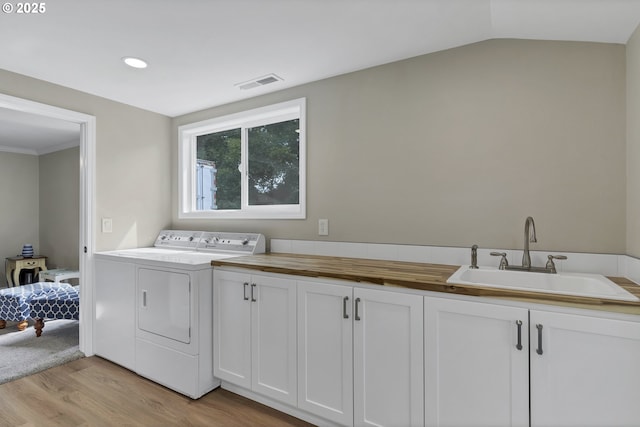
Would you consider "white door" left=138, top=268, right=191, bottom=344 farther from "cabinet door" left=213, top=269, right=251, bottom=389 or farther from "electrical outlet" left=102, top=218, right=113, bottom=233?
"electrical outlet" left=102, top=218, right=113, bottom=233

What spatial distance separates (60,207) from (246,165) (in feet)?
12.6

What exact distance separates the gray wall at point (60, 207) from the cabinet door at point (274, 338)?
421cm

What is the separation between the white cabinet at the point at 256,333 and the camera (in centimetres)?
185

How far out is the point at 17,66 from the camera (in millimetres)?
2234

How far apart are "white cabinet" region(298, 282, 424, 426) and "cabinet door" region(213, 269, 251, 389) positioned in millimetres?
391

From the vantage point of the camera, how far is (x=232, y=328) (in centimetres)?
206

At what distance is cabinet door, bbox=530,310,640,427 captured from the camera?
1.15 metres

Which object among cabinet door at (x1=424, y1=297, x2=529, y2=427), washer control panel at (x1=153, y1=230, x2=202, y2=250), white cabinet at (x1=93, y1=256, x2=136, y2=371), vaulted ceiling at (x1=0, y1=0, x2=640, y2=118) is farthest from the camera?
washer control panel at (x1=153, y1=230, x2=202, y2=250)

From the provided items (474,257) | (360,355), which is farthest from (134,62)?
(474,257)

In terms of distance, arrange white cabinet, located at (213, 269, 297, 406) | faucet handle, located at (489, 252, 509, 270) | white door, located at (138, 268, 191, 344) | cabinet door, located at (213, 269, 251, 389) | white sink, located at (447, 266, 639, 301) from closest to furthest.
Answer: white sink, located at (447, 266, 639, 301), faucet handle, located at (489, 252, 509, 270), white cabinet, located at (213, 269, 297, 406), cabinet door, located at (213, 269, 251, 389), white door, located at (138, 268, 191, 344)

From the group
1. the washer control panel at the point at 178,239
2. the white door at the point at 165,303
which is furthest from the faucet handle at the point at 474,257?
the washer control panel at the point at 178,239

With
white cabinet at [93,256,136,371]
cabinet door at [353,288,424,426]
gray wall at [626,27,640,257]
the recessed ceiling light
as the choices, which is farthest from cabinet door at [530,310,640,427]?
the recessed ceiling light

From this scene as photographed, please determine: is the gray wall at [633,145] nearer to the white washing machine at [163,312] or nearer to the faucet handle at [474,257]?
the faucet handle at [474,257]

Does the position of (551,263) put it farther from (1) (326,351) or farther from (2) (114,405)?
(2) (114,405)
